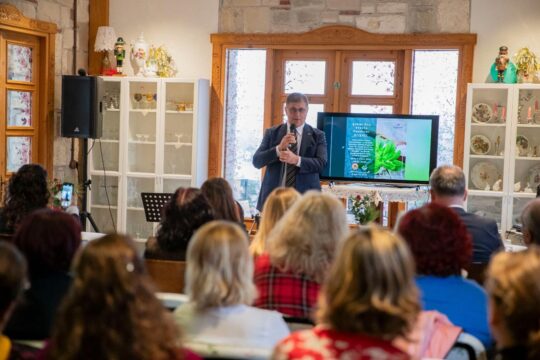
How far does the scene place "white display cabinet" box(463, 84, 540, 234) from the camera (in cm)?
677

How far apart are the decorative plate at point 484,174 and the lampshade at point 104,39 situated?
12.8 feet

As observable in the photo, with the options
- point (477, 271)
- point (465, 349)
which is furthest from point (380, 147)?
point (465, 349)

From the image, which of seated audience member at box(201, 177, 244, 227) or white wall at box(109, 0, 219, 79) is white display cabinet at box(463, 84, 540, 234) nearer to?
white wall at box(109, 0, 219, 79)

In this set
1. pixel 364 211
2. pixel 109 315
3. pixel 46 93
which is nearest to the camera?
pixel 109 315

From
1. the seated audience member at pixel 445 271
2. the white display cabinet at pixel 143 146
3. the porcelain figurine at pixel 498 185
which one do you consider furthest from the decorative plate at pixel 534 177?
the seated audience member at pixel 445 271

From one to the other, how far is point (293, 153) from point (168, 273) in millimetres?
2405

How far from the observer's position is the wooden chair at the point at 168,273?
10.3 ft

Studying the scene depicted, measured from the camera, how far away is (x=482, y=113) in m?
6.85

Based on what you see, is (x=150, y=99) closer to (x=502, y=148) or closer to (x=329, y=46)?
(x=329, y=46)

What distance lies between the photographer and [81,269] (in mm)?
1662

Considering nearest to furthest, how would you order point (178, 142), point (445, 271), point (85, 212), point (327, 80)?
1. point (445, 271)
2. point (85, 212)
3. point (327, 80)
4. point (178, 142)

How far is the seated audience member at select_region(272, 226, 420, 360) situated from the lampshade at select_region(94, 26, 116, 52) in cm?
647

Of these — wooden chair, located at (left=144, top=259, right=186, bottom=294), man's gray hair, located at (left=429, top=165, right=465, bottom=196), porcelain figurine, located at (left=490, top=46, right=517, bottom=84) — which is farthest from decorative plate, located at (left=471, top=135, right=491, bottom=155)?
wooden chair, located at (left=144, top=259, right=186, bottom=294)

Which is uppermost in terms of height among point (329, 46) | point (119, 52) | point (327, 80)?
point (329, 46)
